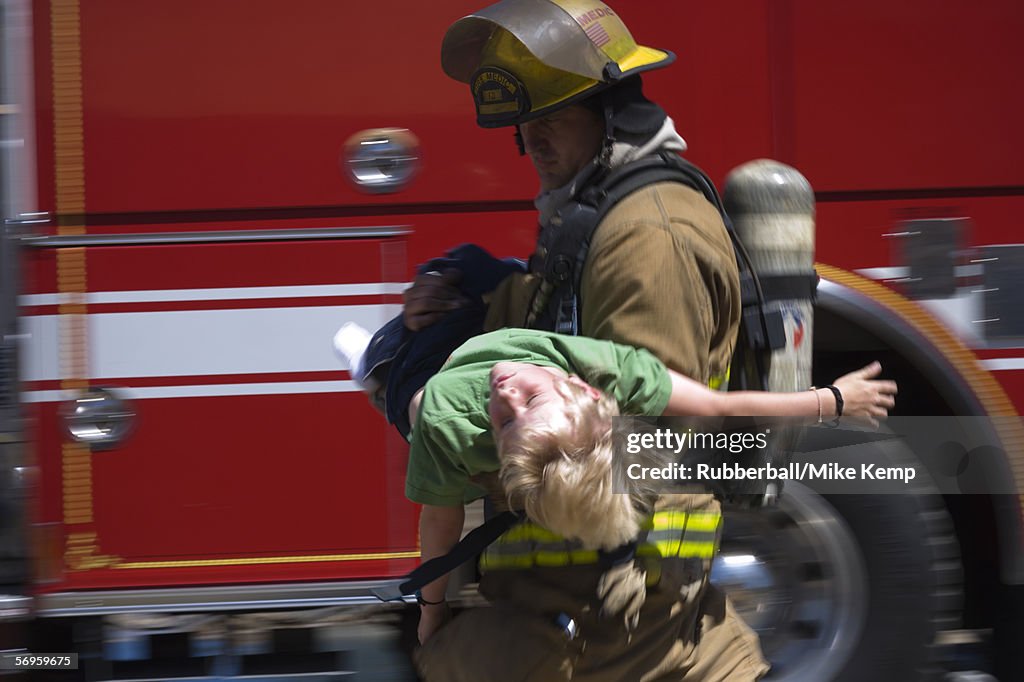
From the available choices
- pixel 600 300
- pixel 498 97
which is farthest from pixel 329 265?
pixel 600 300

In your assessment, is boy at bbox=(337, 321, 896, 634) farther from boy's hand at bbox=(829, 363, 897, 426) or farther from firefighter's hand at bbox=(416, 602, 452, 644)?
firefighter's hand at bbox=(416, 602, 452, 644)

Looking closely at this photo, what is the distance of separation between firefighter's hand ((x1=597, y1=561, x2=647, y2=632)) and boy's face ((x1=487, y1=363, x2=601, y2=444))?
0.95 feet

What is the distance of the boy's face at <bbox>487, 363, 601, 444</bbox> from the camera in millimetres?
1509

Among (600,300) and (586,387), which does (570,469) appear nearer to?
(586,387)

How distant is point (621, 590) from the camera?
65.7 inches

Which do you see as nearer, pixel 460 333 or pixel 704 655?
pixel 704 655

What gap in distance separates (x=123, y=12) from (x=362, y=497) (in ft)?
4.69

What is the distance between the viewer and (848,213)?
313cm

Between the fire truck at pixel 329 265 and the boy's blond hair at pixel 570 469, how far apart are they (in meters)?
1.58

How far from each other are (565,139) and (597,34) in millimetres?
175

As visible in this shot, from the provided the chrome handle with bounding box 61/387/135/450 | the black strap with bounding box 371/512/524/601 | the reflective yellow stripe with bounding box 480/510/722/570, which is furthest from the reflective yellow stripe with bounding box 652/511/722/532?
the chrome handle with bounding box 61/387/135/450

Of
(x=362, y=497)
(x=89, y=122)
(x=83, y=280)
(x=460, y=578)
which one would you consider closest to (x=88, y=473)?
(x=83, y=280)

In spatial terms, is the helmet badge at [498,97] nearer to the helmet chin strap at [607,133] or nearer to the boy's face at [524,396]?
the helmet chin strap at [607,133]

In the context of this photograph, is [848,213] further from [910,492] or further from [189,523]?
[189,523]
